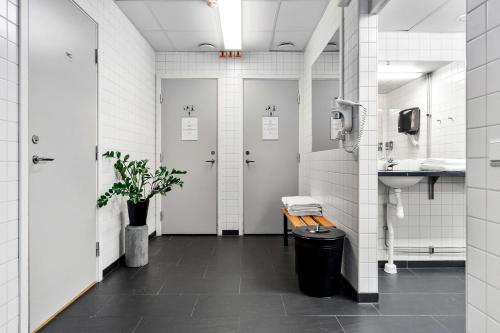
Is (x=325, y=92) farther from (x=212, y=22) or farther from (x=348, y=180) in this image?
(x=212, y=22)

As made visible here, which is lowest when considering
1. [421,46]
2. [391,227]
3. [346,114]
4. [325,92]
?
[391,227]

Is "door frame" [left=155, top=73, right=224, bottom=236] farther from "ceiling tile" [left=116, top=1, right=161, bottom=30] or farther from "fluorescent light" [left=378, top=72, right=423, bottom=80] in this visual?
"fluorescent light" [left=378, top=72, right=423, bottom=80]

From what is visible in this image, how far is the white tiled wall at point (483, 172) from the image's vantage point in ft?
3.15

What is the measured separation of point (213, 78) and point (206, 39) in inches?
22.6

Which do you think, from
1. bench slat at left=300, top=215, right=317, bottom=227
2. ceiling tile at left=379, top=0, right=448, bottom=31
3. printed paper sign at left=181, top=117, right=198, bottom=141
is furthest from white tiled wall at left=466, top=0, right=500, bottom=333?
printed paper sign at left=181, top=117, right=198, bottom=141

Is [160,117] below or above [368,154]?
above

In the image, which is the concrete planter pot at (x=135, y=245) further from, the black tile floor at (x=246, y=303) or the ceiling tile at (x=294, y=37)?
the ceiling tile at (x=294, y=37)

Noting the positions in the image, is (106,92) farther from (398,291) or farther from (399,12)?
(398,291)

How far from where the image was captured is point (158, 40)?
391 cm

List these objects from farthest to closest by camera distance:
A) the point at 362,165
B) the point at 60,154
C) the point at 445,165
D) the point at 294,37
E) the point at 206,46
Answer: the point at 206,46 < the point at 294,37 < the point at 445,165 < the point at 362,165 < the point at 60,154

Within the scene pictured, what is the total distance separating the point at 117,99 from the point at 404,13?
2.81 metres

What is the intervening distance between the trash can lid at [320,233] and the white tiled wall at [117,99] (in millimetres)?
1717

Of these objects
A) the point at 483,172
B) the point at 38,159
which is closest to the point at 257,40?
the point at 38,159

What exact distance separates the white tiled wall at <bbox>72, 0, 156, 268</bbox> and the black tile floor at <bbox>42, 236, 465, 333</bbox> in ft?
1.47
